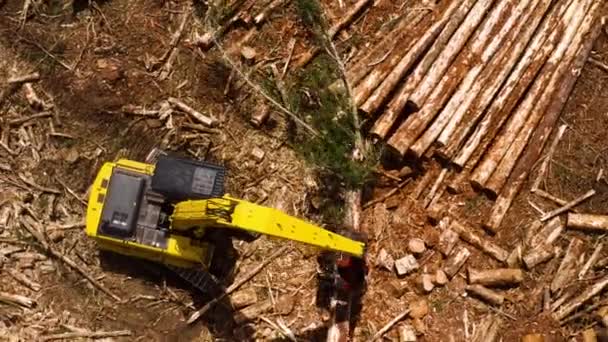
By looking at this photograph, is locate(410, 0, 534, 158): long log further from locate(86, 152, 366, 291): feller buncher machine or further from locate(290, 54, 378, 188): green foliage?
locate(86, 152, 366, 291): feller buncher machine

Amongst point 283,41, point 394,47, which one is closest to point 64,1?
point 283,41

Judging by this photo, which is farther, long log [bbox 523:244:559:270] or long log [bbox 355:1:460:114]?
long log [bbox 355:1:460:114]

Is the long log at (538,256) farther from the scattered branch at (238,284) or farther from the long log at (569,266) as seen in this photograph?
the scattered branch at (238,284)

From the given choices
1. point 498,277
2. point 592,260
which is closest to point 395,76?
point 498,277

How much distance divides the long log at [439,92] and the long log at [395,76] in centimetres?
42

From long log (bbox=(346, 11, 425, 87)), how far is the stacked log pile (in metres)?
0.02

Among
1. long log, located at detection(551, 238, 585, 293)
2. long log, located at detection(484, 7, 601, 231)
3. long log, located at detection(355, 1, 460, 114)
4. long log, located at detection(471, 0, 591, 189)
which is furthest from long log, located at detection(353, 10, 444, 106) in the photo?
long log, located at detection(551, 238, 585, 293)

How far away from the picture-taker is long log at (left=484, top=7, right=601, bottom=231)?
1439 centimetres

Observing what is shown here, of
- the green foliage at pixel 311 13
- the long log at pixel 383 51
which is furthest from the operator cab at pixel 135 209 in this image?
the green foliage at pixel 311 13

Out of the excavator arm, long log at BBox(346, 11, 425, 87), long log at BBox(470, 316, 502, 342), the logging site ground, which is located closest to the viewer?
the excavator arm

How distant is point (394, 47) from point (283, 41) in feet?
8.39

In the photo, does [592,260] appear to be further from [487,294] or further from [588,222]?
[487,294]

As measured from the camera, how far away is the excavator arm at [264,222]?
11.7 metres

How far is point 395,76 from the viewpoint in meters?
14.9
